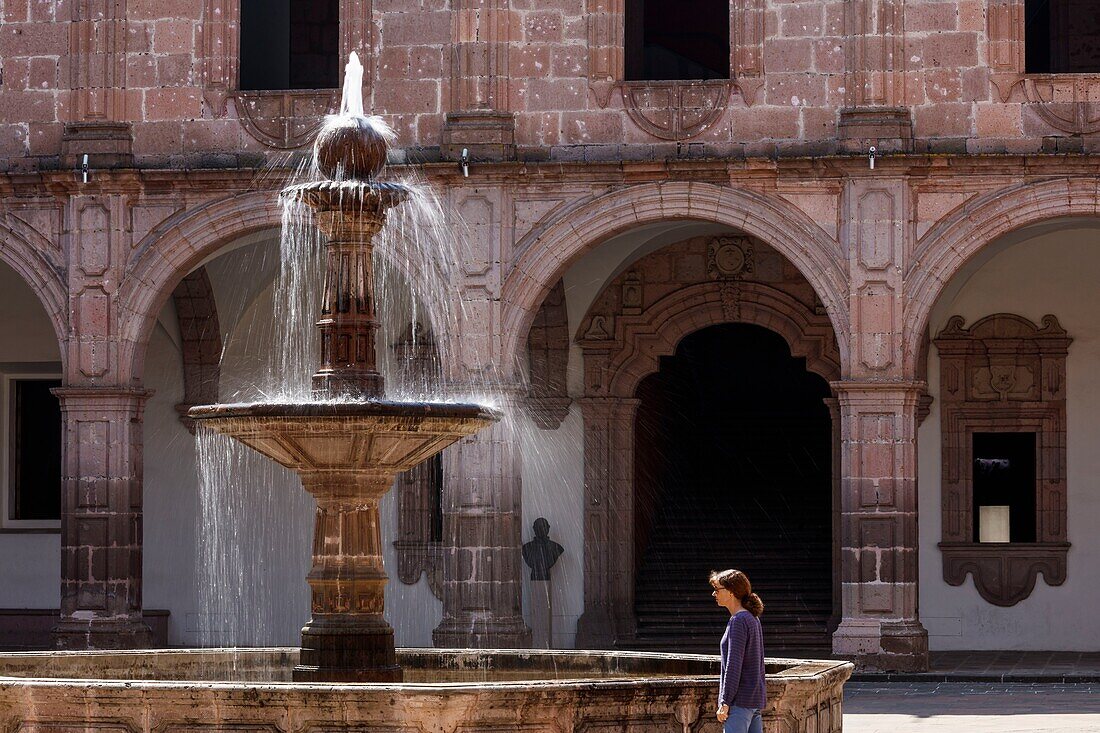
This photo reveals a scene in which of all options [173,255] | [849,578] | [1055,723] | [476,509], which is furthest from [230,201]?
[1055,723]

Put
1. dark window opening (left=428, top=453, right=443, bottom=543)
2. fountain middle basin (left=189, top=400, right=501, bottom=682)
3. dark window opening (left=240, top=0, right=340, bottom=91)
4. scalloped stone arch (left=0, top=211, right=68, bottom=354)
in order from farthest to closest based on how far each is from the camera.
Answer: dark window opening (left=240, top=0, right=340, bottom=91) → dark window opening (left=428, top=453, right=443, bottom=543) → scalloped stone arch (left=0, top=211, right=68, bottom=354) → fountain middle basin (left=189, top=400, right=501, bottom=682)

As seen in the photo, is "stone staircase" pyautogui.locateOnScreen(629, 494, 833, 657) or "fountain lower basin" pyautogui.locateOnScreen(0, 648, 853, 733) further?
"stone staircase" pyautogui.locateOnScreen(629, 494, 833, 657)

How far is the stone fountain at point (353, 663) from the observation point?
355 inches

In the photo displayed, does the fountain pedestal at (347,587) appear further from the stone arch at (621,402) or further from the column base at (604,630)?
the stone arch at (621,402)

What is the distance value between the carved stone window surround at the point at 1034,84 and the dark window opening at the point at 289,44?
660 cm

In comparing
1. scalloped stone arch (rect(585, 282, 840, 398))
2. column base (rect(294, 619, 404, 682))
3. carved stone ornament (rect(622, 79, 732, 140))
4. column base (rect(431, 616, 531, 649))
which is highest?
carved stone ornament (rect(622, 79, 732, 140))

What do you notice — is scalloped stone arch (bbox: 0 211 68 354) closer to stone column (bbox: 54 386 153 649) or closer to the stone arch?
stone column (bbox: 54 386 153 649)

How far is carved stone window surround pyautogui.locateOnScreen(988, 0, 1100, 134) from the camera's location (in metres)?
17.6

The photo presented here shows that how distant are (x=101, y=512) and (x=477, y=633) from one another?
3.30m

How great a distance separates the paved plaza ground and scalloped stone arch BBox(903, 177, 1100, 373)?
104 inches

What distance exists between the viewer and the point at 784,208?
1786 centimetres

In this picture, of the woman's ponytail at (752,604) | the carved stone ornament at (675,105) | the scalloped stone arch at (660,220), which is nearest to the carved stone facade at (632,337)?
the scalloped stone arch at (660,220)

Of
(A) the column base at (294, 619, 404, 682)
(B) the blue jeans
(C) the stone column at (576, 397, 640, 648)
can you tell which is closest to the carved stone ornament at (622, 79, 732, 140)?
(C) the stone column at (576, 397, 640, 648)

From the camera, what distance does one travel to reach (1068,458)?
66.9 ft
